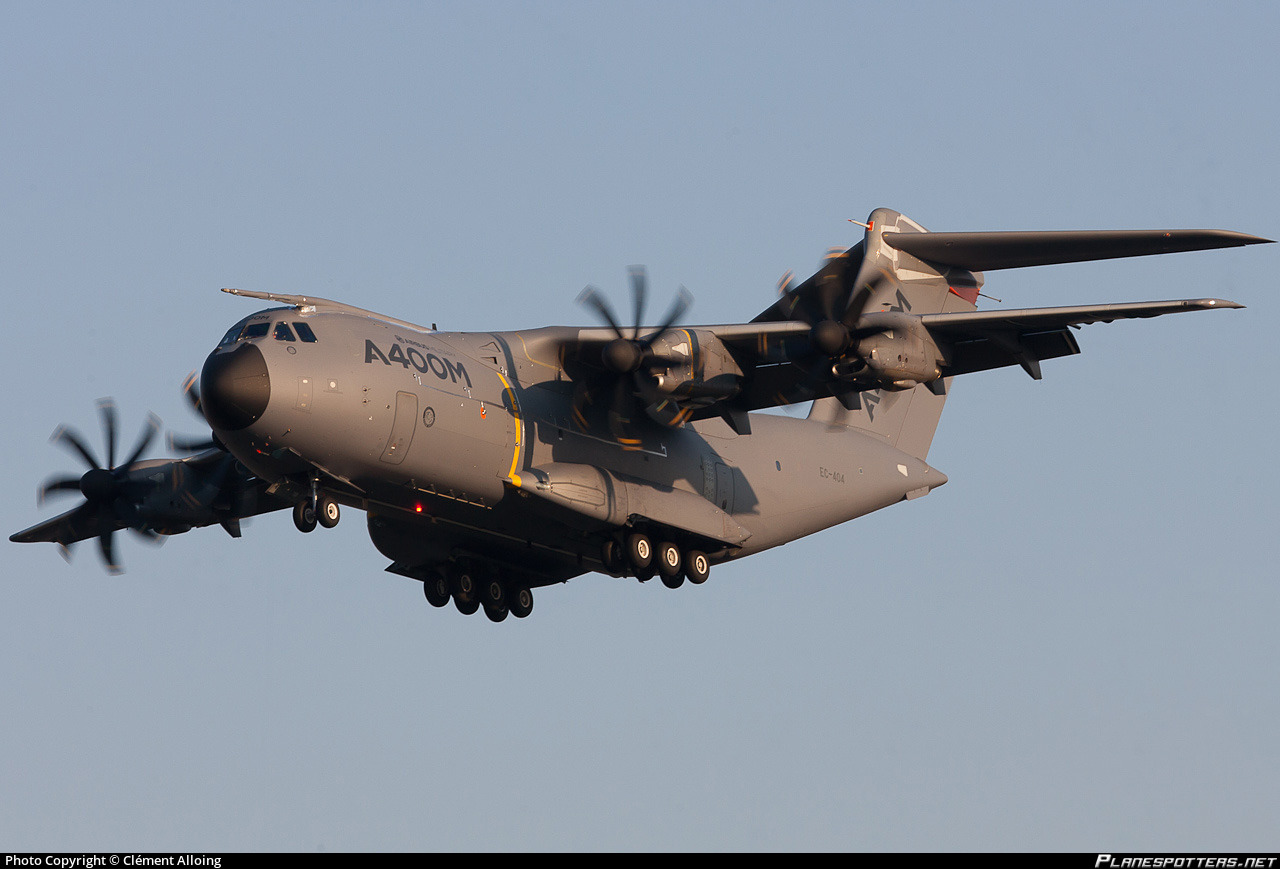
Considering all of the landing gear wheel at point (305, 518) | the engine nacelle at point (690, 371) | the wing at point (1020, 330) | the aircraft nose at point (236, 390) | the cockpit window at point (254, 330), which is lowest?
the landing gear wheel at point (305, 518)

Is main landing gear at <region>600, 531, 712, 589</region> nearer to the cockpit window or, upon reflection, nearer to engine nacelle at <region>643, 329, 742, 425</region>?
engine nacelle at <region>643, 329, 742, 425</region>

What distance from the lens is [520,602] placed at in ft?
80.0

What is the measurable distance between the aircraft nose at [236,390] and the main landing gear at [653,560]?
5.40m

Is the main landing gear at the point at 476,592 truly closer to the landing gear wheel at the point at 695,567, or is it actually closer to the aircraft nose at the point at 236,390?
the landing gear wheel at the point at 695,567

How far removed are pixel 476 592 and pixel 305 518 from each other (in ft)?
14.3

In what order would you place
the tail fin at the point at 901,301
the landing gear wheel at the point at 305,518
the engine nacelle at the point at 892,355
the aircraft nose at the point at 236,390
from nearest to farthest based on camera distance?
1. the aircraft nose at the point at 236,390
2. the landing gear wheel at the point at 305,518
3. the engine nacelle at the point at 892,355
4. the tail fin at the point at 901,301

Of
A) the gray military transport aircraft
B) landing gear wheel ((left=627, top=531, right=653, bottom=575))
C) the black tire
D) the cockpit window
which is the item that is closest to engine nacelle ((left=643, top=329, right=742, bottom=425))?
the gray military transport aircraft

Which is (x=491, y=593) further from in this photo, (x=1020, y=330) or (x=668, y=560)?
(x=1020, y=330)

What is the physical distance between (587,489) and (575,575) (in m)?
2.93

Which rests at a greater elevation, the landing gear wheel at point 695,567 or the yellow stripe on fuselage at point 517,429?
the yellow stripe on fuselage at point 517,429

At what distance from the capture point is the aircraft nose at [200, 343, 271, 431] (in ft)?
62.8

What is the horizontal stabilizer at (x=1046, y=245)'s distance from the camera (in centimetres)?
1973

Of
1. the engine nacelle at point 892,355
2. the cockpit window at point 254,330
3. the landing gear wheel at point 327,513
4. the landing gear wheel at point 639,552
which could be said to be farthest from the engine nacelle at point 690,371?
the cockpit window at point 254,330

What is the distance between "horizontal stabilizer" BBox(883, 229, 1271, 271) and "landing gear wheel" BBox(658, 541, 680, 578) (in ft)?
16.8
